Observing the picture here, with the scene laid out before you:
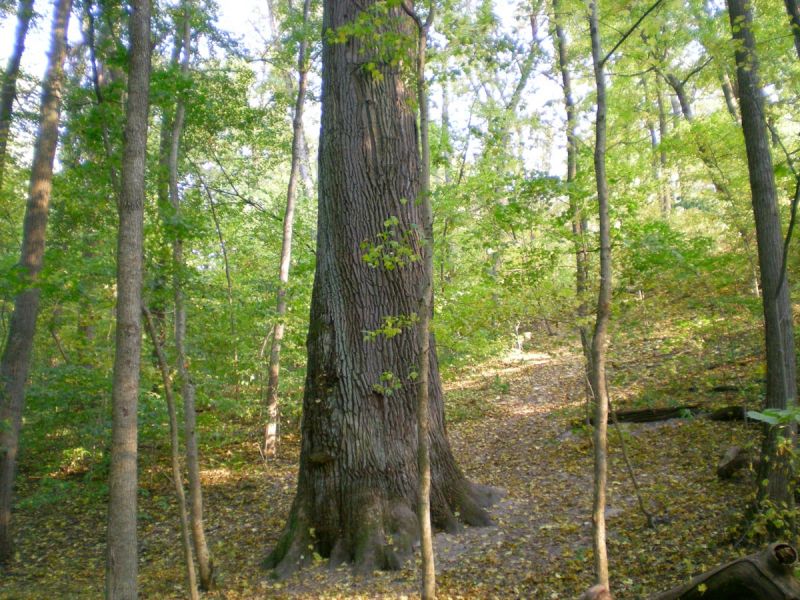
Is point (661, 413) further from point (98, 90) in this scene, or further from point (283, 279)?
point (98, 90)

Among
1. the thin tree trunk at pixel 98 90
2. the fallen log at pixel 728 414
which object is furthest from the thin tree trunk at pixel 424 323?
the fallen log at pixel 728 414

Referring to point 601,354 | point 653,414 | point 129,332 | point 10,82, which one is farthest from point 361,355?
point 10,82

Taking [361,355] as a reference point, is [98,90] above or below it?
above

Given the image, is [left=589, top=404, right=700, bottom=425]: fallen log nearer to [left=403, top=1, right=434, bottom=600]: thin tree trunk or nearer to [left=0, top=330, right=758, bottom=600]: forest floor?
[left=0, top=330, right=758, bottom=600]: forest floor

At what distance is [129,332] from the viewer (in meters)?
4.57

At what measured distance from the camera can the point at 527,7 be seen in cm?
467

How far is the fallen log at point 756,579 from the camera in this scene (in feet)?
9.25

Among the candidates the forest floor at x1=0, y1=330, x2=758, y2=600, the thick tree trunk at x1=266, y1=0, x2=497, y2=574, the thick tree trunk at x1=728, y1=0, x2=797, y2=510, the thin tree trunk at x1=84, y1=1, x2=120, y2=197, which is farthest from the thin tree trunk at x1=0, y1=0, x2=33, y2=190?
the thick tree trunk at x1=728, y1=0, x2=797, y2=510

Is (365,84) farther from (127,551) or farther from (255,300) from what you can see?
(255,300)

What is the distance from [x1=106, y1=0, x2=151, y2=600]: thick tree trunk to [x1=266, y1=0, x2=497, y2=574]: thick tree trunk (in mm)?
1599

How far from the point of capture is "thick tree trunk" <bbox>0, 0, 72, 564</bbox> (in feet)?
24.3

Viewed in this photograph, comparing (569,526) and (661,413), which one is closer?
(569,526)

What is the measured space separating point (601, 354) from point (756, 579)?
1424mm

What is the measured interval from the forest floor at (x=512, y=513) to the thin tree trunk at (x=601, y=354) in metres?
1.08
